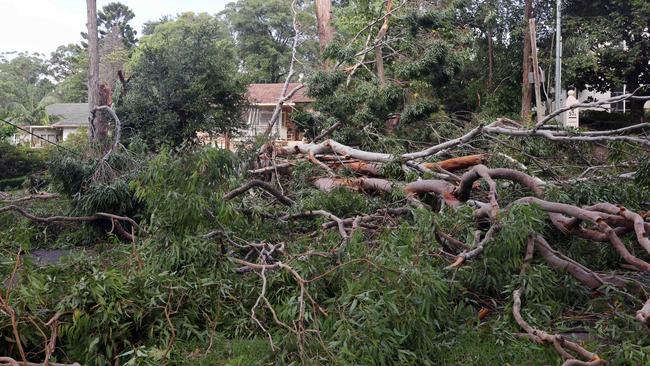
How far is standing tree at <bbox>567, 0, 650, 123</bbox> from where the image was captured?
1811cm

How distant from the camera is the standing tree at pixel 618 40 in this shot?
18.1m

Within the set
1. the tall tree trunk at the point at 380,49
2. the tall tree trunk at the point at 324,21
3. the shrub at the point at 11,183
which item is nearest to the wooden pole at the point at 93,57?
the shrub at the point at 11,183

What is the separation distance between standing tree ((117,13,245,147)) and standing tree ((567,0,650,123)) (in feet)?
35.6

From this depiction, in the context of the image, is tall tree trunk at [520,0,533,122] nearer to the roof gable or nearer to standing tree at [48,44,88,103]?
the roof gable

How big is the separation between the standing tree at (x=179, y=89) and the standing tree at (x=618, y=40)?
1084cm

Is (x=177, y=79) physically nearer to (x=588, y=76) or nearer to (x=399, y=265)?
(x=399, y=265)

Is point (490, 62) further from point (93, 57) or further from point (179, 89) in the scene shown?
point (93, 57)

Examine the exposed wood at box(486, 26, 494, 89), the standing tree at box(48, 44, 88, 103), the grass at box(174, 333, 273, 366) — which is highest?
the standing tree at box(48, 44, 88, 103)

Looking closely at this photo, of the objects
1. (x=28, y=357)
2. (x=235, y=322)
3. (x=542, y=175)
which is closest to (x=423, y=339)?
(x=235, y=322)

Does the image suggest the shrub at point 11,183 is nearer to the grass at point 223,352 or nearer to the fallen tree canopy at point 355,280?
the fallen tree canopy at point 355,280

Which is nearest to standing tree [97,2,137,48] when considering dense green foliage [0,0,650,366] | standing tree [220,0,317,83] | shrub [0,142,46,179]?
standing tree [220,0,317,83]

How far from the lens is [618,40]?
18547mm

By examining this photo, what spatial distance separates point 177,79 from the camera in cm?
1284

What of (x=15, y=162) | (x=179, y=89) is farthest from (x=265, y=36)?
(x=179, y=89)
